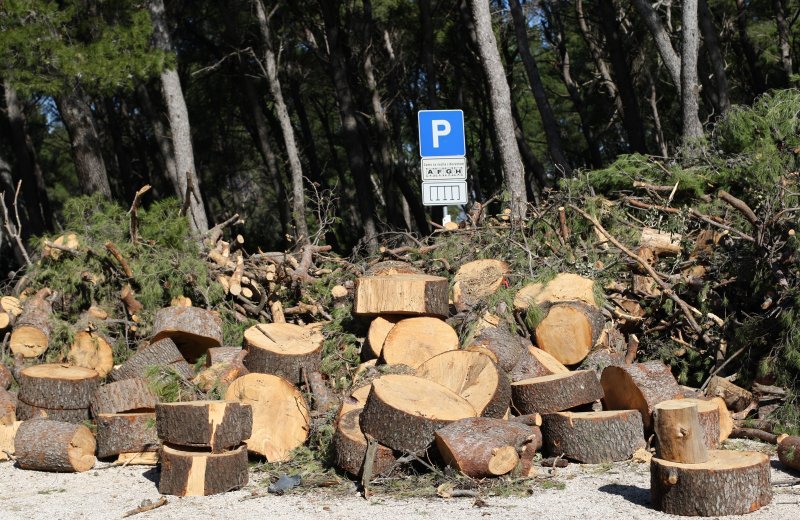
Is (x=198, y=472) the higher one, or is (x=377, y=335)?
(x=377, y=335)

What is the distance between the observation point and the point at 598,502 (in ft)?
17.7

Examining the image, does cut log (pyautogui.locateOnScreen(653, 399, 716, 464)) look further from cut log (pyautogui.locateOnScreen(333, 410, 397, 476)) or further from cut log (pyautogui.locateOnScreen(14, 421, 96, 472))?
cut log (pyautogui.locateOnScreen(14, 421, 96, 472))

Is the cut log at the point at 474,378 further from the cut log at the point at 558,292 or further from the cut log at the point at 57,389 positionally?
the cut log at the point at 57,389

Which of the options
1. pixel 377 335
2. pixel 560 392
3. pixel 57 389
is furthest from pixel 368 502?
pixel 57 389

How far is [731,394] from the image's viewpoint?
6965mm

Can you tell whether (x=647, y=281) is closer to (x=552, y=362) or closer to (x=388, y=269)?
(x=552, y=362)

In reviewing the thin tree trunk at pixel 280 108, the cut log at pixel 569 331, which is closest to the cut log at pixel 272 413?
the cut log at pixel 569 331

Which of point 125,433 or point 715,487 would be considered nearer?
point 715,487

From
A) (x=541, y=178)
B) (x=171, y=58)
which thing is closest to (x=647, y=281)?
(x=171, y=58)

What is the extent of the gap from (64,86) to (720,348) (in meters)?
8.88

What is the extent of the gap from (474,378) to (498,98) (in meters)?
7.97

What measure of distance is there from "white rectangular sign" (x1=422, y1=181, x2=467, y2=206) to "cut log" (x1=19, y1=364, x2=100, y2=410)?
369cm

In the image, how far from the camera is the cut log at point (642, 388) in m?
6.48

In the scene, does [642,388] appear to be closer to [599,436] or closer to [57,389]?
[599,436]
